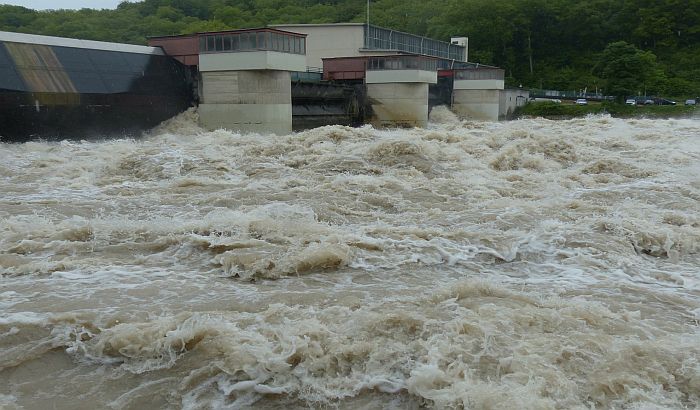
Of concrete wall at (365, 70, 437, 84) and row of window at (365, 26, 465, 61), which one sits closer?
concrete wall at (365, 70, 437, 84)

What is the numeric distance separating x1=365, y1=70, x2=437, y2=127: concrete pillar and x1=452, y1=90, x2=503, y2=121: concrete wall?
9.07 metres

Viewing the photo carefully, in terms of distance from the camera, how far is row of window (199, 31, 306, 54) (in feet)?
73.0

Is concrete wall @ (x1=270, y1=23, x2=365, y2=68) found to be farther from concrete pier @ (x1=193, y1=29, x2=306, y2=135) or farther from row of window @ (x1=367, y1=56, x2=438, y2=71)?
concrete pier @ (x1=193, y1=29, x2=306, y2=135)

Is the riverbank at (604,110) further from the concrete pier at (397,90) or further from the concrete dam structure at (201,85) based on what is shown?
the concrete pier at (397,90)

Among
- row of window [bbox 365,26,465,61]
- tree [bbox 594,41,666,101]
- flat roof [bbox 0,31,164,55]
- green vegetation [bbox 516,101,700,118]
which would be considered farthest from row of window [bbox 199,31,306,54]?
tree [bbox 594,41,666,101]

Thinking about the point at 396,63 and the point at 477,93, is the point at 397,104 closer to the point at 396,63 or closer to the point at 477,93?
the point at 396,63

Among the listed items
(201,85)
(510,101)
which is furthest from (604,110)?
(201,85)

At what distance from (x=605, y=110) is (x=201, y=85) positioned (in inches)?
1410

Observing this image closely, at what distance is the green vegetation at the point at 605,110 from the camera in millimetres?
44594

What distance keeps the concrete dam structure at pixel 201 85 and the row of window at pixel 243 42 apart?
0.04 meters

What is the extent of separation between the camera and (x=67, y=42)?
1989 centimetres

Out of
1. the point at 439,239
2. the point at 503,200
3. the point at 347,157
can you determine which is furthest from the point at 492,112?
the point at 439,239

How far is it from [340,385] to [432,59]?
30.6 meters

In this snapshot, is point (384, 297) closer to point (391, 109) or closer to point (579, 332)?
point (579, 332)
